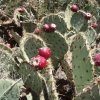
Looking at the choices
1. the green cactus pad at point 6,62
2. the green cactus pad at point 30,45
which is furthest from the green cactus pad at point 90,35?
the green cactus pad at point 30,45

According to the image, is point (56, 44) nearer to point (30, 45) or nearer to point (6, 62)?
point (30, 45)

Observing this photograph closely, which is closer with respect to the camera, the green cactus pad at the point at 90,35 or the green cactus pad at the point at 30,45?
the green cactus pad at the point at 30,45

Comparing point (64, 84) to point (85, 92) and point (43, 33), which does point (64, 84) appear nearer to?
point (43, 33)

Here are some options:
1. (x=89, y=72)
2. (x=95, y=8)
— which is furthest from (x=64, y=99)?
(x=95, y=8)

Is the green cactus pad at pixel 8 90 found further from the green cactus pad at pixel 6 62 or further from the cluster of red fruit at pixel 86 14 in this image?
the cluster of red fruit at pixel 86 14

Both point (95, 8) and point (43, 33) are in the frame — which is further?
point (95, 8)

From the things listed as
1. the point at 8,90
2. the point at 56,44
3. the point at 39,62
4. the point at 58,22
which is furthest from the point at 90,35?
the point at 8,90

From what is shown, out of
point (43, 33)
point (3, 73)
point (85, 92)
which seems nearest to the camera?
point (85, 92)

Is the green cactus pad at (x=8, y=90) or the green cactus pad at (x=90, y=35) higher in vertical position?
the green cactus pad at (x=8, y=90)
